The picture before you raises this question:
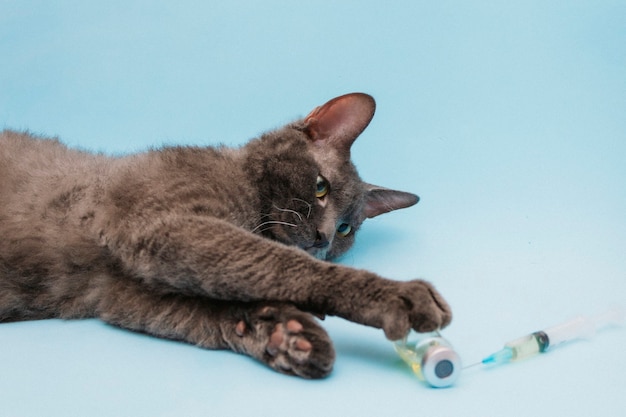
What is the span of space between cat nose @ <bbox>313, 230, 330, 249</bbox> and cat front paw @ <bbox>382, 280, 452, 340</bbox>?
0.58m

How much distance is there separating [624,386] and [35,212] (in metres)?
1.49

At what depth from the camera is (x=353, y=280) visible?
1655mm

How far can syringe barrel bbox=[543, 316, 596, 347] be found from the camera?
1824mm

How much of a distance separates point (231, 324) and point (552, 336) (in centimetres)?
76

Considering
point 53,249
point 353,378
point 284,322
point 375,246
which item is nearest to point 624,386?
point 353,378

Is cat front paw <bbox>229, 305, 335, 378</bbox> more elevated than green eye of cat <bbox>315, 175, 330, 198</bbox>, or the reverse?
green eye of cat <bbox>315, 175, 330, 198</bbox>

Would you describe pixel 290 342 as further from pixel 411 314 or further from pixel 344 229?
pixel 344 229

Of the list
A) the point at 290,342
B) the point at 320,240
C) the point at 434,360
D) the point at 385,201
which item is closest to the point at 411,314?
the point at 434,360

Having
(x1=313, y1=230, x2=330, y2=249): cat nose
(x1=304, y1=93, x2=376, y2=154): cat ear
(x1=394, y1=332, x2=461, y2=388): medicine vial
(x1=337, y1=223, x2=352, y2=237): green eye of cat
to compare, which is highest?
(x1=304, y1=93, x2=376, y2=154): cat ear

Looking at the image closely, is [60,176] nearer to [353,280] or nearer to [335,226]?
[335,226]

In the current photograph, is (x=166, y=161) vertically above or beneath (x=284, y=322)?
above

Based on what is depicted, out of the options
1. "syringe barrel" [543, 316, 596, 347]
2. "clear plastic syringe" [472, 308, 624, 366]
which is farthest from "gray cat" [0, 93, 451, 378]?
"syringe barrel" [543, 316, 596, 347]

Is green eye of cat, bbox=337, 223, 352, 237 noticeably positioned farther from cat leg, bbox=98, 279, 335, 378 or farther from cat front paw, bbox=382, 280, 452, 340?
cat front paw, bbox=382, 280, 452, 340

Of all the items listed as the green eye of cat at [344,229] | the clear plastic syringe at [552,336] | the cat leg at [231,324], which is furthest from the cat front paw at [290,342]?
the green eye of cat at [344,229]
